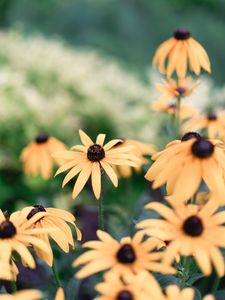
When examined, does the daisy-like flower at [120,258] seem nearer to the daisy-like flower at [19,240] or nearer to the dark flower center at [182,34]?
the daisy-like flower at [19,240]

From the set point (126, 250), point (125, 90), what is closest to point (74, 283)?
point (126, 250)

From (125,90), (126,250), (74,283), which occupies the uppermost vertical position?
(125,90)

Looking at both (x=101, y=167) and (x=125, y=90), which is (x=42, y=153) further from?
(x=125, y=90)

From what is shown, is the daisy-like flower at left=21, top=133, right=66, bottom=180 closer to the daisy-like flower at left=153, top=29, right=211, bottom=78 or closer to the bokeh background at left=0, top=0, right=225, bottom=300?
the bokeh background at left=0, top=0, right=225, bottom=300

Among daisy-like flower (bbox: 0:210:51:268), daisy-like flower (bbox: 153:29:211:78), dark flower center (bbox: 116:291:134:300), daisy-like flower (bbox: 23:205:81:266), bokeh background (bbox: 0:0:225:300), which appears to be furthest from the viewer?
bokeh background (bbox: 0:0:225:300)

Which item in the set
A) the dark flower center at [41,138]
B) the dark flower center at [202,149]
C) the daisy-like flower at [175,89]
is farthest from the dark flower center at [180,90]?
the dark flower center at [202,149]

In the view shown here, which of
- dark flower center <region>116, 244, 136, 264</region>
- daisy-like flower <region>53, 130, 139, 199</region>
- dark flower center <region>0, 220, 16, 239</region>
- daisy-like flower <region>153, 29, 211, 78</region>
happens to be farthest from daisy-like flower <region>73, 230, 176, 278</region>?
daisy-like flower <region>153, 29, 211, 78</region>

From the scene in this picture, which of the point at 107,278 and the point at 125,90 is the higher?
the point at 125,90
